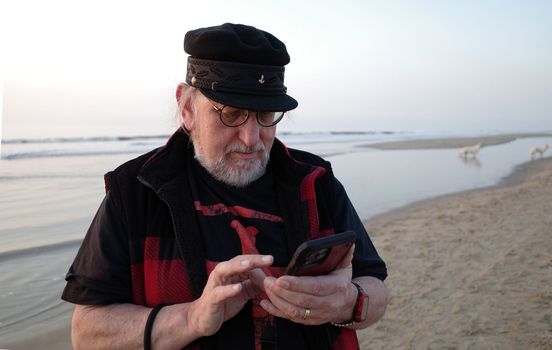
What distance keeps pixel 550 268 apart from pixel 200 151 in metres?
4.88

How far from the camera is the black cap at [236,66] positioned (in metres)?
1.85

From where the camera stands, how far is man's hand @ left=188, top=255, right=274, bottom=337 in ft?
4.67

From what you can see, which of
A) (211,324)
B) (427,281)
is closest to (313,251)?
(211,324)

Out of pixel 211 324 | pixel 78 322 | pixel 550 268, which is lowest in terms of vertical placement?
pixel 550 268

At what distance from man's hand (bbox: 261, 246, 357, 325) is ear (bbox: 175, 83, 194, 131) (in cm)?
90

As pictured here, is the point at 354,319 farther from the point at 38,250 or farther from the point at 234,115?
the point at 38,250

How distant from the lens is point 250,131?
1942 mm

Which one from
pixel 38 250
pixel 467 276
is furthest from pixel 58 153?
pixel 467 276

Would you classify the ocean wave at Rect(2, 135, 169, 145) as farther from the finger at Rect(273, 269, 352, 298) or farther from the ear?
the finger at Rect(273, 269, 352, 298)

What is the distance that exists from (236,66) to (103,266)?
2.99ft

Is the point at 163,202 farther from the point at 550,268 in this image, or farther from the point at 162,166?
the point at 550,268

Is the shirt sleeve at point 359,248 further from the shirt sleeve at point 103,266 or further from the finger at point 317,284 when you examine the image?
the shirt sleeve at point 103,266

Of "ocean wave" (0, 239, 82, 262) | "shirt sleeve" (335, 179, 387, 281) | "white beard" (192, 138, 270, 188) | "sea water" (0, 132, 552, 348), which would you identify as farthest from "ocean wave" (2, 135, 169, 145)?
"shirt sleeve" (335, 179, 387, 281)

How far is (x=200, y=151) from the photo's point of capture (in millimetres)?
2051
